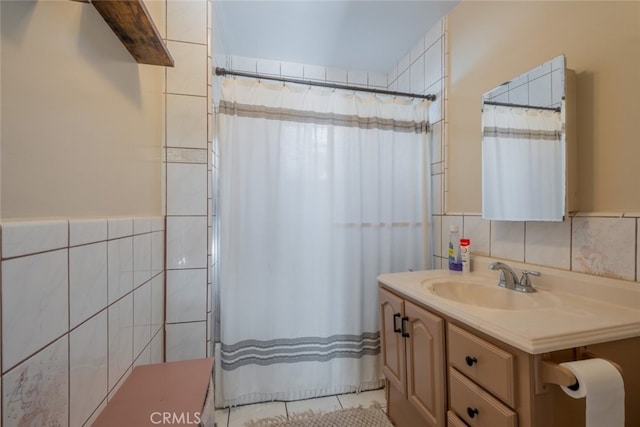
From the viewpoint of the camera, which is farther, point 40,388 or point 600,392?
point 600,392

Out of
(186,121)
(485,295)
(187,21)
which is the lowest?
(485,295)

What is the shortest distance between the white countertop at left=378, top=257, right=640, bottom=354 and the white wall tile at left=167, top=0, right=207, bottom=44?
60.9 inches

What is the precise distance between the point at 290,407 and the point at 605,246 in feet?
5.52

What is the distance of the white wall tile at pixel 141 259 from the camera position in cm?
87

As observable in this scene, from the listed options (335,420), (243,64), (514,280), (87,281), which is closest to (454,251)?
Answer: (514,280)

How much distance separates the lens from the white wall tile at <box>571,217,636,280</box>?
0.79 m

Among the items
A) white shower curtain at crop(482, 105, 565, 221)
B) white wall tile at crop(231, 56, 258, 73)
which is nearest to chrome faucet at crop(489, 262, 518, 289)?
white shower curtain at crop(482, 105, 565, 221)

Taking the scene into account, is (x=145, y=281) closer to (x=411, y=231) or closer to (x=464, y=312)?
(x=464, y=312)

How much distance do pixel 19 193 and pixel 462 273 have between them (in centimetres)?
158

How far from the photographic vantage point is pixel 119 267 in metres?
0.75

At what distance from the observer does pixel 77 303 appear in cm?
57

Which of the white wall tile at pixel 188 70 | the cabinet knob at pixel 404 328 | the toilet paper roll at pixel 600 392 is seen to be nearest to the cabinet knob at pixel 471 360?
the toilet paper roll at pixel 600 392

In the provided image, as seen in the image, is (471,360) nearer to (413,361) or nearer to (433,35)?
(413,361)

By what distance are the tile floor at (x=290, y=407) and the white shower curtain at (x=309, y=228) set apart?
0.13 feet
